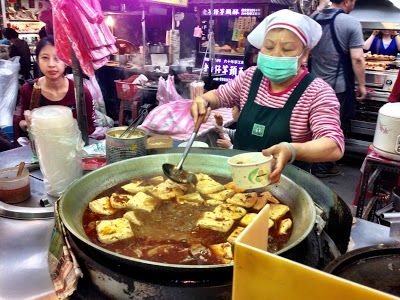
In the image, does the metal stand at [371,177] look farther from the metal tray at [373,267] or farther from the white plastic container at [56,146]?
the white plastic container at [56,146]

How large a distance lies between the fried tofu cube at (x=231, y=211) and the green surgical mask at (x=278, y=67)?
973 millimetres

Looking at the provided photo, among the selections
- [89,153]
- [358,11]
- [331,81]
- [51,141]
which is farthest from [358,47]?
[51,141]

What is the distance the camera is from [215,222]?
1.67 metres

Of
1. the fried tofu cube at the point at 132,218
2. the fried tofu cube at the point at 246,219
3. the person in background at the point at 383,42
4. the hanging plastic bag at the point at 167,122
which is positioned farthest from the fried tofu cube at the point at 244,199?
the person in background at the point at 383,42

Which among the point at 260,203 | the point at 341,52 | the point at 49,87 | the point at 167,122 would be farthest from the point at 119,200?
the point at 341,52

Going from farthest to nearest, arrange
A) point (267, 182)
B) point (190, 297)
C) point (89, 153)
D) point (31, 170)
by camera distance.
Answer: point (89, 153)
point (31, 170)
point (267, 182)
point (190, 297)

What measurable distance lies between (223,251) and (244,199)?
0.52 metres

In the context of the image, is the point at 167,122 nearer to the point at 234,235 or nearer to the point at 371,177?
the point at 234,235

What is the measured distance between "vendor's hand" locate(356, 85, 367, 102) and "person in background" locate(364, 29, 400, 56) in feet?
7.17

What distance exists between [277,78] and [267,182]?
969mm

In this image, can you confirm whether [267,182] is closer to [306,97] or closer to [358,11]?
[306,97]

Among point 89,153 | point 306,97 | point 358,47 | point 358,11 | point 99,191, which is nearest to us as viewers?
point 99,191

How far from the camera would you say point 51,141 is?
75.5 inches

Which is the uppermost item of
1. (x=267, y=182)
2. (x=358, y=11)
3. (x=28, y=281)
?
(x=358, y=11)
